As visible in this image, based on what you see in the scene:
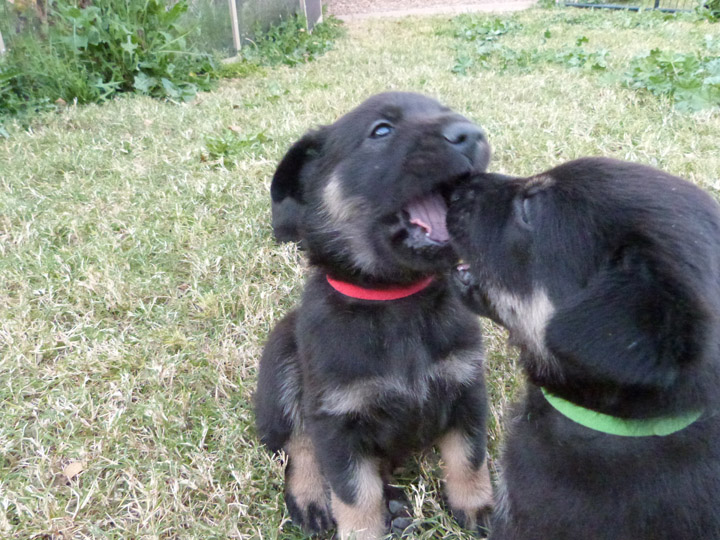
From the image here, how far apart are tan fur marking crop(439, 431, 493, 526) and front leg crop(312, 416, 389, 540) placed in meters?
0.31

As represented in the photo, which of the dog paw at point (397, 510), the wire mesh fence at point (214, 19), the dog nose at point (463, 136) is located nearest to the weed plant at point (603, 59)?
the wire mesh fence at point (214, 19)

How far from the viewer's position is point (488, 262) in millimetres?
1950

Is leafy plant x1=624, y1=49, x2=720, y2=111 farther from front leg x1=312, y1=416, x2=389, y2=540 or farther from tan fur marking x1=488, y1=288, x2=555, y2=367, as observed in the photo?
front leg x1=312, y1=416, x2=389, y2=540

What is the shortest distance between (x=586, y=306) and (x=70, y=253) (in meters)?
3.42

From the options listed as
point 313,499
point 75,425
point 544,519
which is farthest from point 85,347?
point 544,519

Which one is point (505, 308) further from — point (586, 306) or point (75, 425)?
point (75, 425)

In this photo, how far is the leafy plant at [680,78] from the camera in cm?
579

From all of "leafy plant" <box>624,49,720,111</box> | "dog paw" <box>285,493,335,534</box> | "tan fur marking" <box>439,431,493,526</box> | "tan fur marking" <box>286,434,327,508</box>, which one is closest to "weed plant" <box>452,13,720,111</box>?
"leafy plant" <box>624,49,720,111</box>

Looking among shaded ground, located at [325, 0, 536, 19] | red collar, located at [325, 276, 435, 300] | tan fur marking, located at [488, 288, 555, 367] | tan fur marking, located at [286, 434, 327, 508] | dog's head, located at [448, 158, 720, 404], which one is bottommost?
shaded ground, located at [325, 0, 536, 19]

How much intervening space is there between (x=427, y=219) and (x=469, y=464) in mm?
1011

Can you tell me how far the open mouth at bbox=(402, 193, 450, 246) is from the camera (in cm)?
225

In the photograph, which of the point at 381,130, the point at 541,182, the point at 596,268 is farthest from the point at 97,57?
the point at 596,268

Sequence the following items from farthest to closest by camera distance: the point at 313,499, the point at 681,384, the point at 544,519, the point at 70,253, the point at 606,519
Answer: the point at 70,253, the point at 313,499, the point at 544,519, the point at 606,519, the point at 681,384

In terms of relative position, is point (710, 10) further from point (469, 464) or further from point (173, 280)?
point (469, 464)
